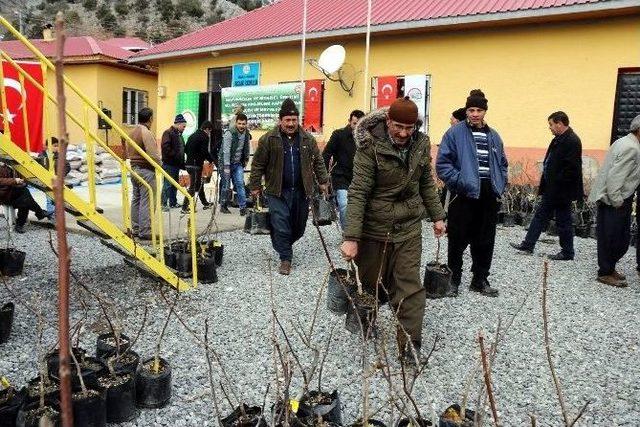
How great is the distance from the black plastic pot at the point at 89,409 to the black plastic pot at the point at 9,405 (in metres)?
0.25

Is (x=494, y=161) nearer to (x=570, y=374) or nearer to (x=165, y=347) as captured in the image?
(x=570, y=374)

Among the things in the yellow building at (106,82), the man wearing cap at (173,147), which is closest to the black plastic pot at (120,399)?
the man wearing cap at (173,147)

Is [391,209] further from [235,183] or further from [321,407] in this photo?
[235,183]

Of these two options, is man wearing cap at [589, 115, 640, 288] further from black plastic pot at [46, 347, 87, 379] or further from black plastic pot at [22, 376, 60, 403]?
black plastic pot at [22, 376, 60, 403]

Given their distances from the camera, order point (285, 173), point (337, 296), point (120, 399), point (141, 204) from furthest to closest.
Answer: point (141, 204) → point (285, 173) → point (337, 296) → point (120, 399)

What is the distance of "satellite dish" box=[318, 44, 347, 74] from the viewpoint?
38.1 feet

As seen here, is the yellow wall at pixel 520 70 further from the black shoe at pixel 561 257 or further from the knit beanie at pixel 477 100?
the knit beanie at pixel 477 100

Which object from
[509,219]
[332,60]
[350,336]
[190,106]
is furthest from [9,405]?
[190,106]

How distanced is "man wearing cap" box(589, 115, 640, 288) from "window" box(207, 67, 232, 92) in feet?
37.1

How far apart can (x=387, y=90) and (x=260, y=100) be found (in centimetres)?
360

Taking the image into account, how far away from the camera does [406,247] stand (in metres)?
3.71

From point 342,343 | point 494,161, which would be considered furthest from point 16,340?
point 494,161

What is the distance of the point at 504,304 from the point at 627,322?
1.01 metres

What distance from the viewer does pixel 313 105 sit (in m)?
13.1
